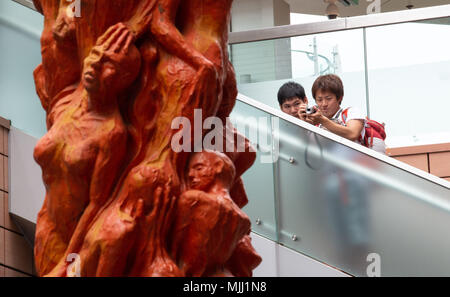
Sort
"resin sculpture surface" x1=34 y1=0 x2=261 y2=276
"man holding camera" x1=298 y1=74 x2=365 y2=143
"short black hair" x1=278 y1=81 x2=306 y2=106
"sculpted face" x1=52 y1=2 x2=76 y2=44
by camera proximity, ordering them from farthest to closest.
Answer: "short black hair" x1=278 y1=81 x2=306 y2=106 < "man holding camera" x1=298 y1=74 x2=365 y2=143 < "sculpted face" x1=52 y1=2 x2=76 y2=44 < "resin sculpture surface" x1=34 y1=0 x2=261 y2=276

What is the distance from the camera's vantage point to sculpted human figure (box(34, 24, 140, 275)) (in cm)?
276

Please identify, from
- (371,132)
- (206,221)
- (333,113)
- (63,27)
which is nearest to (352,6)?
(371,132)

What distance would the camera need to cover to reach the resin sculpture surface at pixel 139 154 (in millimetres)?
2693

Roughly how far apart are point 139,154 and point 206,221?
31 centimetres

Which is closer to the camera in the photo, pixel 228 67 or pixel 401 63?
pixel 228 67

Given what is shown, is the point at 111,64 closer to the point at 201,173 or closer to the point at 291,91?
the point at 201,173

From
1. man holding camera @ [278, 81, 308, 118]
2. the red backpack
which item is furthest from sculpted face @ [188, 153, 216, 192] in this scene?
man holding camera @ [278, 81, 308, 118]

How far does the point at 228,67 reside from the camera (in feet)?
9.98

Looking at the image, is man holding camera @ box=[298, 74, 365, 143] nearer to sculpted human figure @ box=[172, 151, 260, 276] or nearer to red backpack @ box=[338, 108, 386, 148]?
red backpack @ box=[338, 108, 386, 148]
